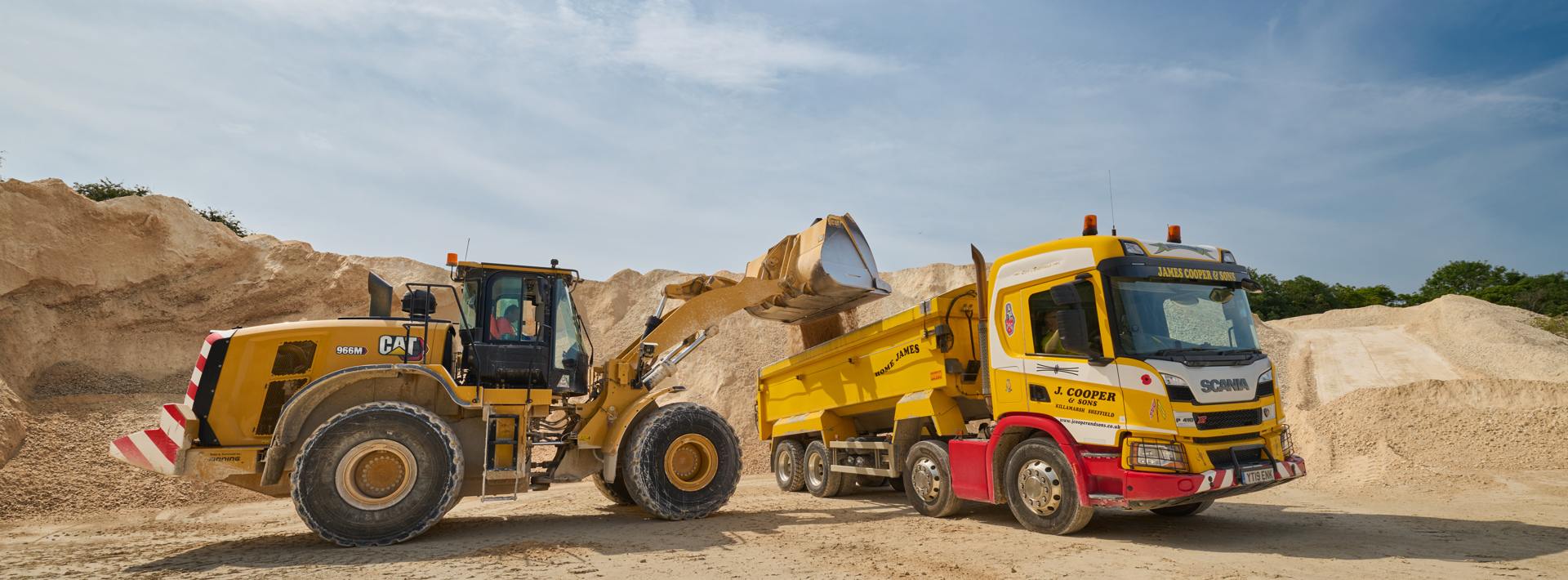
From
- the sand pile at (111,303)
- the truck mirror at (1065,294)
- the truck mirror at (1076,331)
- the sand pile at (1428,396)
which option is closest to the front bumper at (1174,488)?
the truck mirror at (1076,331)

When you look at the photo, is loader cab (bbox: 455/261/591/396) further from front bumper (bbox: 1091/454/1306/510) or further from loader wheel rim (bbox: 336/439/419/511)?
front bumper (bbox: 1091/454/1306/510)

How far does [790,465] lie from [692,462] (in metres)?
3.80

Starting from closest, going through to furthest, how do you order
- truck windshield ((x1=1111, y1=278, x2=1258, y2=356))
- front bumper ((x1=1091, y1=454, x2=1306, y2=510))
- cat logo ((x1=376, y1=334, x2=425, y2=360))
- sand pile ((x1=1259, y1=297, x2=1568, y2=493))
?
front bumper ((x1=1091, y1=454, x2=1306, y2=510)) → truck windshield ((x1=1111, y1=278, x2=1258, y2=356)) → cat logo ((x1=376, y1=334, x2=425, y2=360)) → sand pile ((x1=1259, y1=297, x2=1568, y2=493))

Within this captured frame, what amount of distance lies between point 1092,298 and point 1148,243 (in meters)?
0.89

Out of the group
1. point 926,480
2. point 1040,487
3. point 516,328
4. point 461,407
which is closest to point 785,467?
point 926,480

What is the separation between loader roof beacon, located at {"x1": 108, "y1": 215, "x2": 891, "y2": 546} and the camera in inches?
284

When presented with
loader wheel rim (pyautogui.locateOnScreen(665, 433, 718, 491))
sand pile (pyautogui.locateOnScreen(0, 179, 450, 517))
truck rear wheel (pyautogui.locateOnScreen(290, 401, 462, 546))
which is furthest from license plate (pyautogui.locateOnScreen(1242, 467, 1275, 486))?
sand pile (pyautogui.locateOnScreen(0, 179, 450, 517))

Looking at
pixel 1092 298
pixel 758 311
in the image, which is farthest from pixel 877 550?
pixel 758 311

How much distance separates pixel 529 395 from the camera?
8.39m

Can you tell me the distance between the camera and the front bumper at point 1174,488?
6.20m

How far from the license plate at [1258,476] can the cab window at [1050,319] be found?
5.37 feet

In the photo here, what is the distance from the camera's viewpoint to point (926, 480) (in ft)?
29.2

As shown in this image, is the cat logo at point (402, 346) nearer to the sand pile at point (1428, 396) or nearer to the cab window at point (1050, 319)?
the cab window at point (1050, 319)

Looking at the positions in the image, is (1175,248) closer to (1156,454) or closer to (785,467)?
(1156,454)
